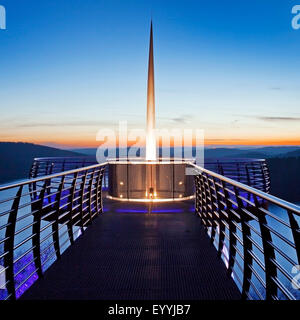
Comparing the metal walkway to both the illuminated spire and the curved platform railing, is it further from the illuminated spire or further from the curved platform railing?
the illuminated spire

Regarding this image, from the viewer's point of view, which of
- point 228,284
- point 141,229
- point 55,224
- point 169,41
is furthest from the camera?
point 169,41

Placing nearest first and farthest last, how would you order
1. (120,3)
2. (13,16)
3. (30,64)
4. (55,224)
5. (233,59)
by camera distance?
(55,224) → (120,3) → (13,16) → (233,59) → (30,64)

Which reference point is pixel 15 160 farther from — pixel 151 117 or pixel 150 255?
pixel 150 255

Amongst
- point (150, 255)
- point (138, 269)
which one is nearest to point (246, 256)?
point (138, 269)

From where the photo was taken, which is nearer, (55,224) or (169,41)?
(55,224)

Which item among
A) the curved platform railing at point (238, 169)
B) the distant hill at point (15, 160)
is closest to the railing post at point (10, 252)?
the curved platform railing at point (238, 169)

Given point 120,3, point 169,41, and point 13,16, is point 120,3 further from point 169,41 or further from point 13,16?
point 13,16

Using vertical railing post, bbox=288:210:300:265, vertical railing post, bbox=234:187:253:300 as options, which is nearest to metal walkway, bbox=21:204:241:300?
vertical railing post, bbox=234:187:253:300

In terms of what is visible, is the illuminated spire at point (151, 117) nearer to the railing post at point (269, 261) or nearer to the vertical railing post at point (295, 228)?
the railing post at point (269, 261)

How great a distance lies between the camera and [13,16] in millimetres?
12180

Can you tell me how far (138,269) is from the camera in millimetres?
2840

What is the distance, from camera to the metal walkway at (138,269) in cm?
233
